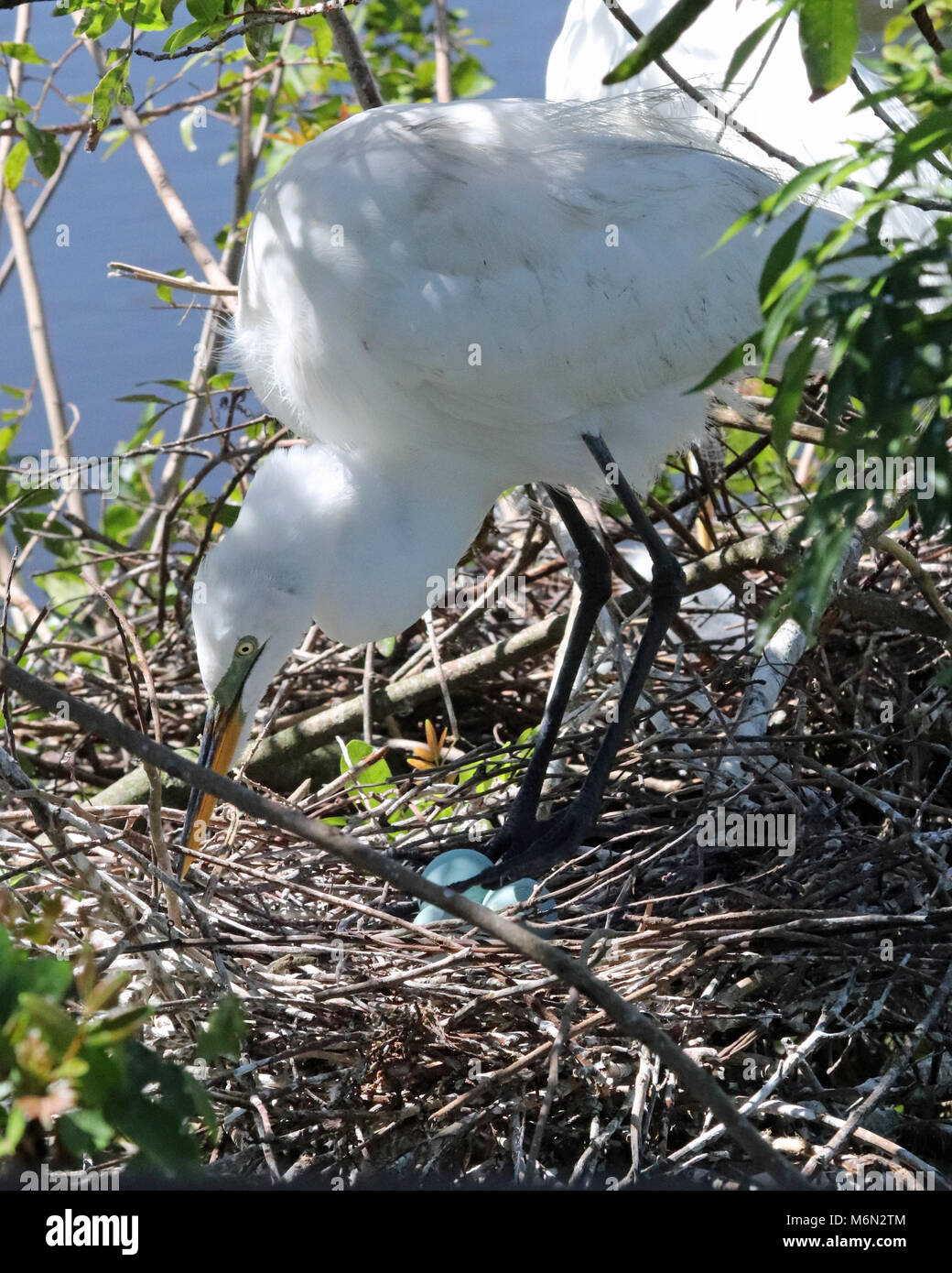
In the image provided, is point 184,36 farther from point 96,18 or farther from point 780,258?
point 780,258

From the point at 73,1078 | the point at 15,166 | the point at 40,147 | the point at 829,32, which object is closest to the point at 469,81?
the point at 15,166

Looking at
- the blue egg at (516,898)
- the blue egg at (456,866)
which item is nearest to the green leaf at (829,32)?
the blue egg at (516,898)

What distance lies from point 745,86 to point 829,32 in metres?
1.78

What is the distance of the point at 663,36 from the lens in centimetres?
87

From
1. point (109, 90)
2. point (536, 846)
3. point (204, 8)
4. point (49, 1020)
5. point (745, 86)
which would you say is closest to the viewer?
point (49, 1020)

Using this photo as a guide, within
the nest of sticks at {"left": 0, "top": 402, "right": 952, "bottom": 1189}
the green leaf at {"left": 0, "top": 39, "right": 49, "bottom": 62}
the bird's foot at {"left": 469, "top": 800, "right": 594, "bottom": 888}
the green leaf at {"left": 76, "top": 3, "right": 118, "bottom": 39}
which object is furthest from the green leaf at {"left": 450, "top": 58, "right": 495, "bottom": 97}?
the bird's foot at {"left": 469, "top": 800, "right": 594, "bottom": 888}

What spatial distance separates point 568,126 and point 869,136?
0.56 meters

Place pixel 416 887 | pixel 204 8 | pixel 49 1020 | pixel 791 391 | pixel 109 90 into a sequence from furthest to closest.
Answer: pixel 109 90, pixel 204 8, pixel 416 887, pixel 791 391, pixel 49 1020

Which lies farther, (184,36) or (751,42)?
(184,36)

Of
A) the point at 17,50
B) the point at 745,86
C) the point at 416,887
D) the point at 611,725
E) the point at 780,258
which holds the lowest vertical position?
the point at 416,887

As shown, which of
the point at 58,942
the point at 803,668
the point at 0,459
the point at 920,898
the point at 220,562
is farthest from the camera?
the point at 0,459

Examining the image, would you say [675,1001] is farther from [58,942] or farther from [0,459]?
[0,459]
